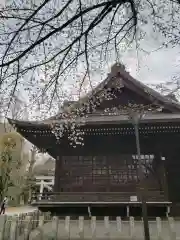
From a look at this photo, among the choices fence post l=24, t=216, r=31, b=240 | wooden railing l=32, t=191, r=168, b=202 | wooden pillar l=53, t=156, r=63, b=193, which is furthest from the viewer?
wooden pillar l=53, t=156, r=63, b=193

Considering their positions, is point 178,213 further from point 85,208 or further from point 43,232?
point 43,232

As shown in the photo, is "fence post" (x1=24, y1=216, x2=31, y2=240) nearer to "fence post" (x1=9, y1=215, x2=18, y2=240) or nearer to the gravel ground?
the gravel ground

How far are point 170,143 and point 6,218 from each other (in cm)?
844

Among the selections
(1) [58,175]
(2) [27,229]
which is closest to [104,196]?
(1) [58,175]

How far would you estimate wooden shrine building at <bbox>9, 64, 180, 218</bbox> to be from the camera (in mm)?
11430

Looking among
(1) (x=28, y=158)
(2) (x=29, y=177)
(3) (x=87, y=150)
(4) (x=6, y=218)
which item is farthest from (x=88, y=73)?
(1) (x=28, y=158)

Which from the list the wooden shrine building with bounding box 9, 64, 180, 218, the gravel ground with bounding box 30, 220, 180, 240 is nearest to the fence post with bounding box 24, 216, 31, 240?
the gravel ground with bounding box 30, 220, 180, 240

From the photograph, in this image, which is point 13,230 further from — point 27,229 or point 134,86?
point 134,86

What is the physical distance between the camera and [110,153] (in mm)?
12750

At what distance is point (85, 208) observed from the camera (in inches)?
471

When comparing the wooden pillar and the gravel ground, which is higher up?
→ the wooden pillar

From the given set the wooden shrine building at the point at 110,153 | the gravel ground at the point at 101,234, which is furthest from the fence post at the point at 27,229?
the wooden shrine building at the point at 110,153

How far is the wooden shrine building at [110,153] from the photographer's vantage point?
37.5 feet

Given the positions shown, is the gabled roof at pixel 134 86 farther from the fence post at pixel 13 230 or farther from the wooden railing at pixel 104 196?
the fence post at pixel 13 230
